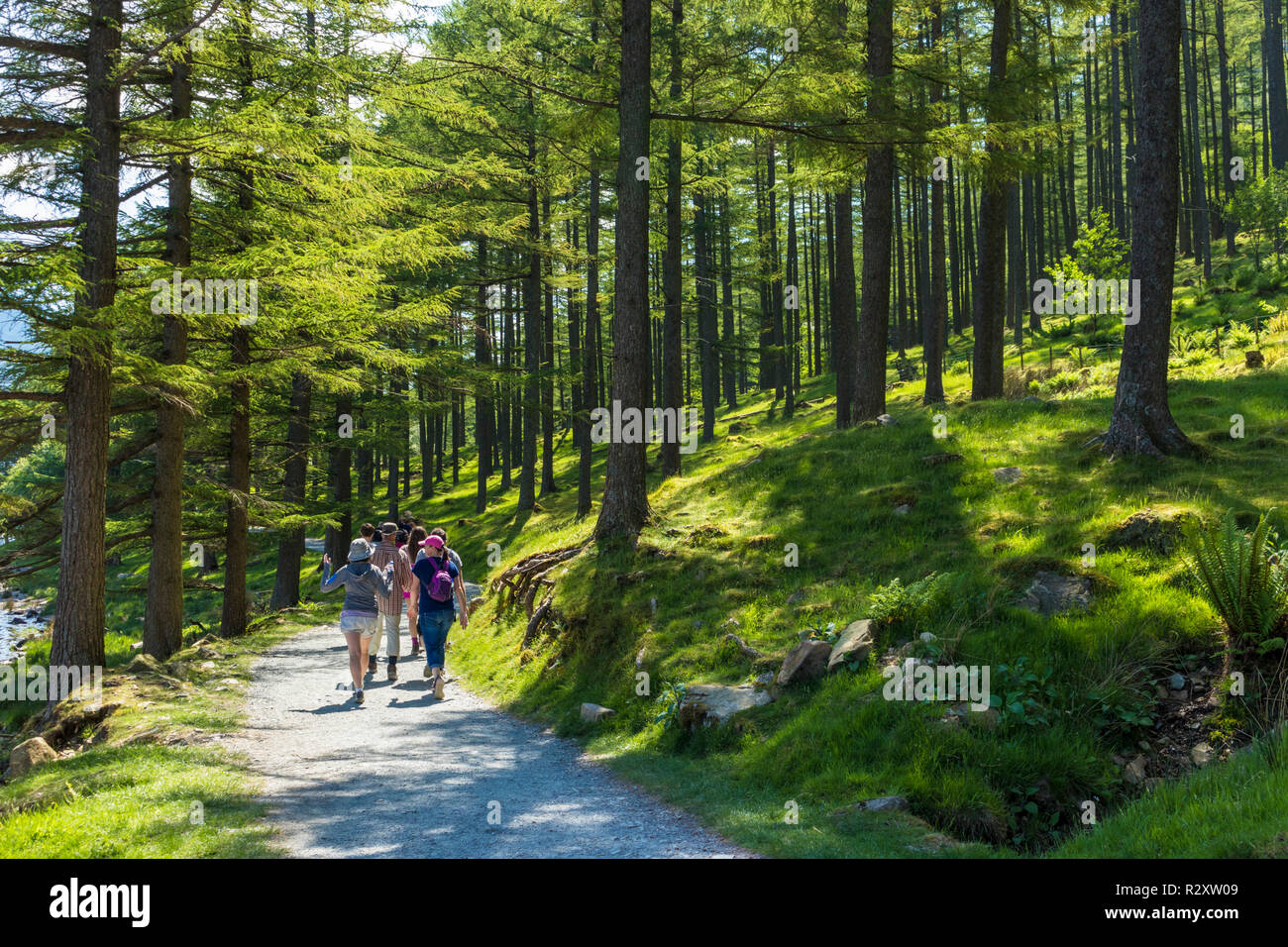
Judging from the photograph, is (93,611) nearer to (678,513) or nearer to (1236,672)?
(678,513)

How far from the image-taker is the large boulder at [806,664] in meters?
7.94

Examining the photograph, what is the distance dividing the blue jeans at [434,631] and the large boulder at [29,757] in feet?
14.6

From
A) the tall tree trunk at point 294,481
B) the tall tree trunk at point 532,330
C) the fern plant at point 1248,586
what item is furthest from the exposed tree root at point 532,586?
the fern plant at point 1248,586

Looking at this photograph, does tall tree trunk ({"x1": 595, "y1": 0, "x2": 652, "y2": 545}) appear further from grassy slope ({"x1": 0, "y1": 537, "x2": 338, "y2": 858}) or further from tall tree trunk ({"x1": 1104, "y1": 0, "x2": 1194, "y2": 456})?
tall tree trunk ({"x1": 1104, "y1": 0, "x2": 1194, "y2": 456})

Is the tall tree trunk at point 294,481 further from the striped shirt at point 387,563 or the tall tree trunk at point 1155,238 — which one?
the tall tree trunk at point 1155,238

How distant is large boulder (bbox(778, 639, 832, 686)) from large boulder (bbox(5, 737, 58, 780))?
8025 mm

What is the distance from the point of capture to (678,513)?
13.5 metres

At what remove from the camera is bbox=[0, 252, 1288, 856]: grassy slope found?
228 inches

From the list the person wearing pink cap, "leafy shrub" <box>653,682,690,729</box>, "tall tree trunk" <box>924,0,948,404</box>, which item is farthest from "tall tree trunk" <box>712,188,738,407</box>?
"leafy shrub" <box>653,682,690,729</box>

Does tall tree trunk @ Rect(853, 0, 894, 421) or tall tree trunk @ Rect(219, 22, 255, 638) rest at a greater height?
tall tree trunk @ Rect(853, 0, 894, 421)

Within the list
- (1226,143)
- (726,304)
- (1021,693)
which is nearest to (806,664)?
(1021,693)

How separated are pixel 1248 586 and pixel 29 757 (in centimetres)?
1214

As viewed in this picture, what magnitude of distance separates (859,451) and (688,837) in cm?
850
